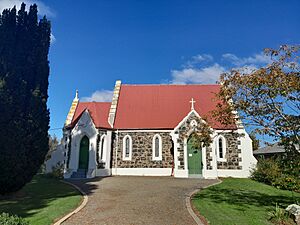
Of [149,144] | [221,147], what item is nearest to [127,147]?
[149,144]

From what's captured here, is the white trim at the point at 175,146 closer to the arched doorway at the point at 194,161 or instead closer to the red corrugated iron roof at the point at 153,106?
the arched doorway at the point at 194,161

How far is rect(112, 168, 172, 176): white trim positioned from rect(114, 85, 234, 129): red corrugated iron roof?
3917 mm

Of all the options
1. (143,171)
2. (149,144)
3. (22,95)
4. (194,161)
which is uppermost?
(22,95)

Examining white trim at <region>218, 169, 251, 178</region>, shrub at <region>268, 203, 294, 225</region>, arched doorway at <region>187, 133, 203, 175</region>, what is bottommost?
shrub at <region>268, 203, 294, 225</region>

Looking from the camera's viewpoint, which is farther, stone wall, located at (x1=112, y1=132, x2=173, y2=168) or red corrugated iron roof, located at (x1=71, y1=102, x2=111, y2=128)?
red corrugated iron roof, located at (x1=71, y1=102, x2=111, y2=128)

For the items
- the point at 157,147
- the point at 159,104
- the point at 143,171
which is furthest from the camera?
the point at 159,104

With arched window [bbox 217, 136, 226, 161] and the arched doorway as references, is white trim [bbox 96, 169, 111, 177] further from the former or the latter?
arched window [bbox 217, 136, 226, 161]

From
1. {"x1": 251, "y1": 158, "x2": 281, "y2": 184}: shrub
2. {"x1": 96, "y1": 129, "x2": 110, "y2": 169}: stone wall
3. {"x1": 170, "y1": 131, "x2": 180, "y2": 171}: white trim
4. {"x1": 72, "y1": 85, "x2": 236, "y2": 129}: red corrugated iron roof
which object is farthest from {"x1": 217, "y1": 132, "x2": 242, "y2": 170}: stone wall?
{"x1": 96, "y1": 129, "x2": 110, "y2": 169}: stone wall

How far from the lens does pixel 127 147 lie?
934 inches

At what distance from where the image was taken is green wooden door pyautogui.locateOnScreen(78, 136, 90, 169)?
22.0 metres

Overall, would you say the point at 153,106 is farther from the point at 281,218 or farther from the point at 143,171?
the point at 281,218

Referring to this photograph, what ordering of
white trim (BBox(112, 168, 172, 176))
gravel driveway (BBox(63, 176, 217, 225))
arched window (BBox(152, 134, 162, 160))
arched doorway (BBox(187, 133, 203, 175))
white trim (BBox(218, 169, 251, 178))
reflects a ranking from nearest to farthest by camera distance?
gravel driveway (BBox(63, 176, 217, 225)), arched doorway (BBox(187, 133, 203, 175)), white trim (BBox(218, 169, 251, 178)), white trim (BBox(112, 168, 172, 176)), arched window (BBox(152, 134, 162, 160))

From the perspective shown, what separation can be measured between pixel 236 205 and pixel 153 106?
15923 millimetres

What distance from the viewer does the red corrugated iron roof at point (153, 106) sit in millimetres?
24094
